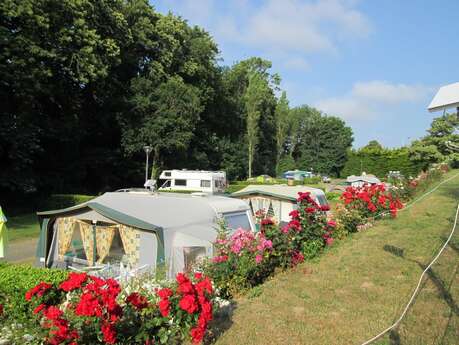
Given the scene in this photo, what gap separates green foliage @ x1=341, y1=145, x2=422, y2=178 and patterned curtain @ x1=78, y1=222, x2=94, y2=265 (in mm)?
44773

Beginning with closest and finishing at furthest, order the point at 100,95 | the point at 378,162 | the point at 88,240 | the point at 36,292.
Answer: the point at 36,292, the point at 88,240, the point at 100,95, the point at 378,162

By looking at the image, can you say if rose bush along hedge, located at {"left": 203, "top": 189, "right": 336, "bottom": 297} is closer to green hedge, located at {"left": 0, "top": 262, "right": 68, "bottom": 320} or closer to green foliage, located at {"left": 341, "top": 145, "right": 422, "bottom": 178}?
green hedge, located at {"left": 0, "top": 262, "right": 68, "bottom": 320}

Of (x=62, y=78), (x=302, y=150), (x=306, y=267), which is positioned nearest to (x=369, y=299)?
(x=306, y=267)

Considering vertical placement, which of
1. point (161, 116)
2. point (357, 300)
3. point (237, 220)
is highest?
point (161, 116)

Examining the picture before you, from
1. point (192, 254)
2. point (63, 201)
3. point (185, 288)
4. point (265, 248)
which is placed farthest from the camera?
point (63, 201)

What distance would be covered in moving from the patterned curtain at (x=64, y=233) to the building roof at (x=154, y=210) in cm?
18

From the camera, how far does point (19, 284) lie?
16.9 feet

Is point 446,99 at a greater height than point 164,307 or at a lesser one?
greater

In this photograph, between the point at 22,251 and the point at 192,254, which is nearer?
the point at 192,254

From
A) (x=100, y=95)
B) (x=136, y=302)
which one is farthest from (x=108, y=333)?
(x=100, y=95)

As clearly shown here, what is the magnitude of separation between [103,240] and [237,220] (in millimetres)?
3143

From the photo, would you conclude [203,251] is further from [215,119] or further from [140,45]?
[215,119]

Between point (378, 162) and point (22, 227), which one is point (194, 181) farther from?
point (378, 162)

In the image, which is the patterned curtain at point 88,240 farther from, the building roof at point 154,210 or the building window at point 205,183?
the building window at point 205,183
